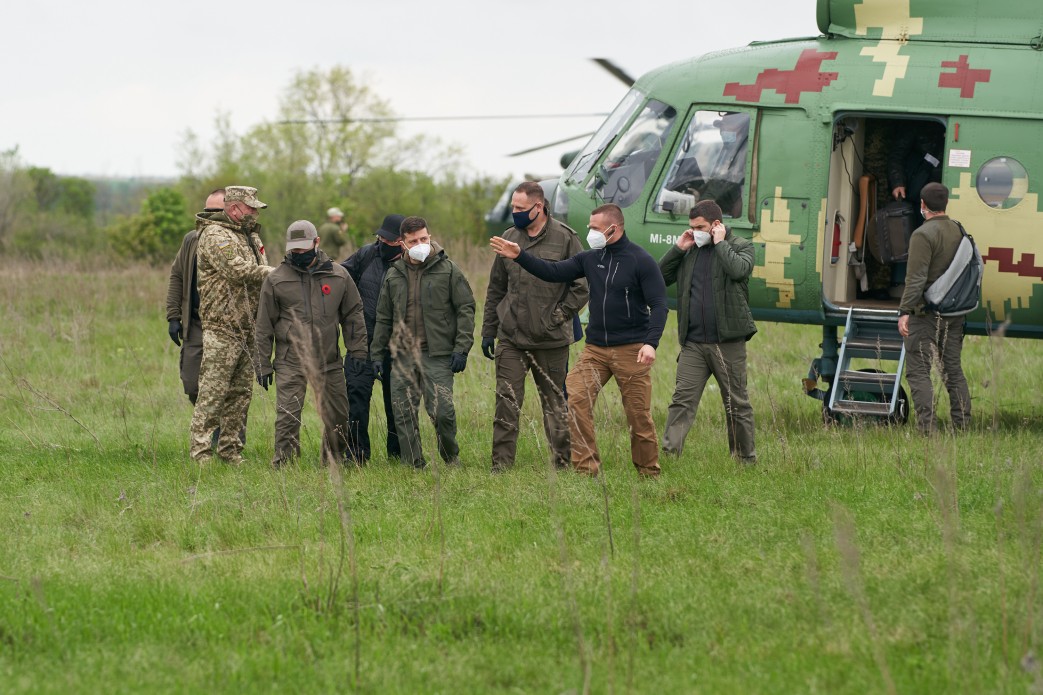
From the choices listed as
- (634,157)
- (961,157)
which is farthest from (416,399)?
(961,157)

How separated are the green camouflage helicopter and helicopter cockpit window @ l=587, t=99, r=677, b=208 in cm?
1

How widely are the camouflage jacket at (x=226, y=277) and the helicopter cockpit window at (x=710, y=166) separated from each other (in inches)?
144

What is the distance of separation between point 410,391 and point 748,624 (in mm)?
3779

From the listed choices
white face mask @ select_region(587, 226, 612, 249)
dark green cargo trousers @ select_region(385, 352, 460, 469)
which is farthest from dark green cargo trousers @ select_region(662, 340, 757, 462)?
dark green cargo trousers @ select_region(385, 352, 460, 469)

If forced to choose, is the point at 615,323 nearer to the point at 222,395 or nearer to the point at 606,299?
the point at 606,299

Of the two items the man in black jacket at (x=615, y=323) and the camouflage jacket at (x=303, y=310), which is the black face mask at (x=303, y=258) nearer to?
the camouflage jacket at (x=303, y=310)

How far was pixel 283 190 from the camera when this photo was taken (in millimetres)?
47531

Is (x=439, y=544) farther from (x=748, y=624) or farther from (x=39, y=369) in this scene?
(x=39, y=369)

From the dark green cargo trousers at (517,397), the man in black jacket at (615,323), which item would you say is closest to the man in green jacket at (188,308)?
the dark green cargo trousers at (517,397)

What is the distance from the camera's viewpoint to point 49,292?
19.8 m

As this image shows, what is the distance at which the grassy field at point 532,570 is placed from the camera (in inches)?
208

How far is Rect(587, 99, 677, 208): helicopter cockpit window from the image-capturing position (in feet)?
36.6

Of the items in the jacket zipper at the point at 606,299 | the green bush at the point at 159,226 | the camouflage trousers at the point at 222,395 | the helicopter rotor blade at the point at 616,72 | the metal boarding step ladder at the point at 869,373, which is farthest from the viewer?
the green bush at the point at 159,226

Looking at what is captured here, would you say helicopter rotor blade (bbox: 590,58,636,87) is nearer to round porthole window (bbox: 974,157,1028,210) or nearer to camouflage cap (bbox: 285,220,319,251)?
round porthole window (bbox: 974,157,1028,210)
